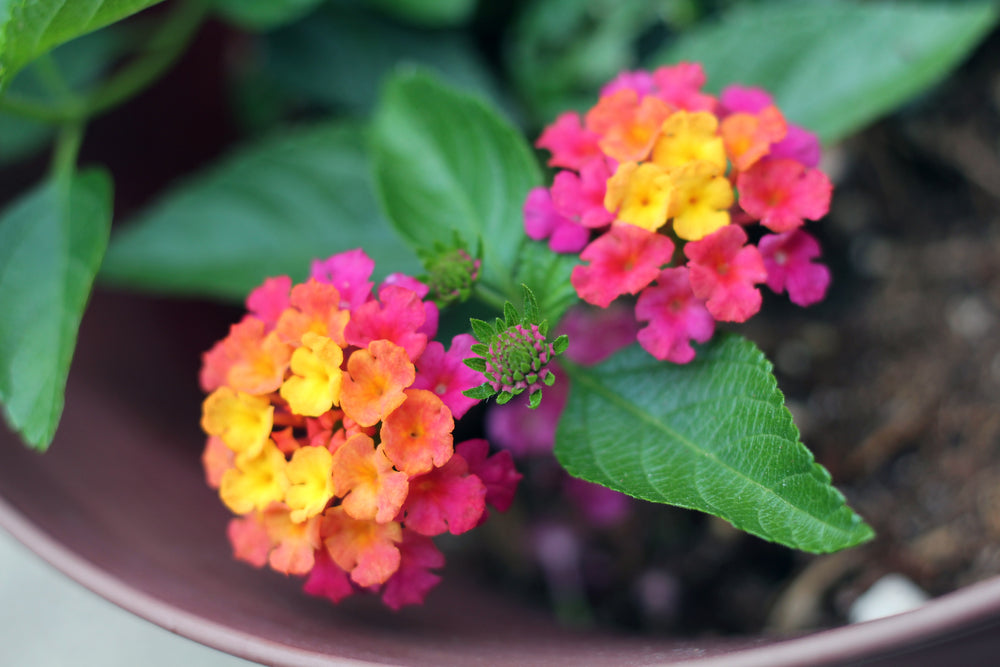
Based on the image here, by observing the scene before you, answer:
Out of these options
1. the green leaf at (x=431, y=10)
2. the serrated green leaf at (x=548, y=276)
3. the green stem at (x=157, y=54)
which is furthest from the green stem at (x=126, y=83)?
the serrated green leaf at (x=548, y=276)

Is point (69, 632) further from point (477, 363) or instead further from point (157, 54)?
point (477, 363)

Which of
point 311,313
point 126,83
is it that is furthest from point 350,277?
point 126,83

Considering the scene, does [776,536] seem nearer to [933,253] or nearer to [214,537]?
[214,537]

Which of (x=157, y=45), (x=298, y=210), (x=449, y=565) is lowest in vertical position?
(x=449, y=565)

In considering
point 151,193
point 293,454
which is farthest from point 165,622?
point 151,193

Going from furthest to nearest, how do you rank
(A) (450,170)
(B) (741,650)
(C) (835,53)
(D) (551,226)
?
(C) (835,53) < (A) (450,170) < (D) (551,226) < (B) (741,650)
